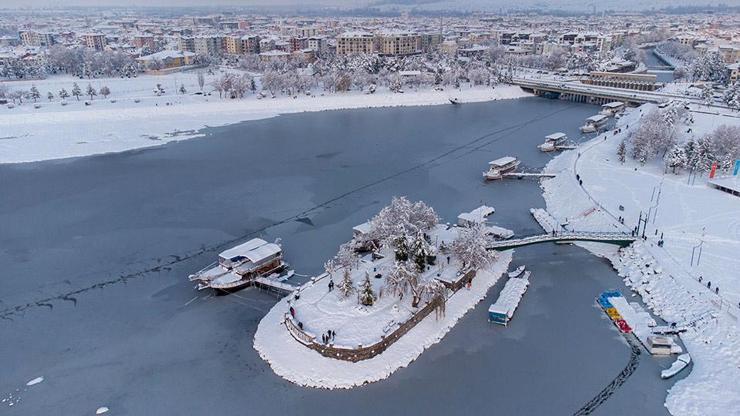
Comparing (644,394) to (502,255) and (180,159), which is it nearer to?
(502,255)

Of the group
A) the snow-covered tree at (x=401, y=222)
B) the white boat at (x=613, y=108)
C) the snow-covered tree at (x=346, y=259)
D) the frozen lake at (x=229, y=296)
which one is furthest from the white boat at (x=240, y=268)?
the white boat at (x=613, y=108)

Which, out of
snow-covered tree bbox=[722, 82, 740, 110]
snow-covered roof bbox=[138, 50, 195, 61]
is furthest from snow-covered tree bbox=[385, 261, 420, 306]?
snow-covered roof bbox=[138, 50, 195, 61]

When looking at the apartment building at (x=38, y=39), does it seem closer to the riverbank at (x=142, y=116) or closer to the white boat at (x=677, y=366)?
the riverbank at (x=142, y=116)

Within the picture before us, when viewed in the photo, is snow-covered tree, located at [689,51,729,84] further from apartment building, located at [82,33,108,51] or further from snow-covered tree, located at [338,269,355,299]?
apartment building, located at [82,33,108,51]

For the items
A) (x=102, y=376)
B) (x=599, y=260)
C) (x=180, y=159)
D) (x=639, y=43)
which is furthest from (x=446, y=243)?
(x=639, y=43)

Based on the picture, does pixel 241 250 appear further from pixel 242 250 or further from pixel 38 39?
pixel 38 39
